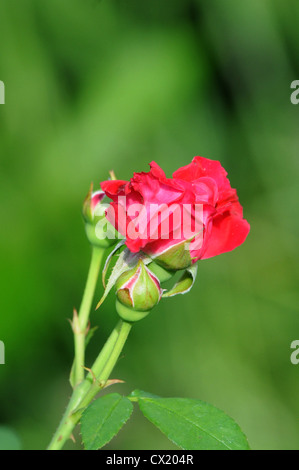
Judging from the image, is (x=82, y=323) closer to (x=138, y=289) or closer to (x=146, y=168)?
(x=138, y=289)

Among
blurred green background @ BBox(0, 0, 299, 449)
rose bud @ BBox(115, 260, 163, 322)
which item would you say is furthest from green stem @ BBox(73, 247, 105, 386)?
blurred green background @ BBox(0, 0, 299, 449)

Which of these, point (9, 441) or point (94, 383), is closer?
point (94, 383)

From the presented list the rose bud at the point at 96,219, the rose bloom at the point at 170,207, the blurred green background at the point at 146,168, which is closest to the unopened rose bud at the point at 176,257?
the rose bloom at the point at 170,207

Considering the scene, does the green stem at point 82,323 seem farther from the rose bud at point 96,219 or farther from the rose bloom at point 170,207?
the rose bloom at point 170,207

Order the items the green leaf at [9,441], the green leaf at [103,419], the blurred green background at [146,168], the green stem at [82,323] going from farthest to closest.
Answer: the blurred green background at [146,168] < the green leaf at [9,441] < the green stem at [82,323] < the green leaf at [103,419]

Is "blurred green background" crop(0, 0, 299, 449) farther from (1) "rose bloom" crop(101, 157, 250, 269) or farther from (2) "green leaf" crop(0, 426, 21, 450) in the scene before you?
(1) "rose bloom" crop(101, 157, 250, 269)

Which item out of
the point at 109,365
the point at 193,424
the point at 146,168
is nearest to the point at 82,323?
the point at 109,365

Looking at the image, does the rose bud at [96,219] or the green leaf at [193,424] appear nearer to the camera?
the green leaf at [193,424]
